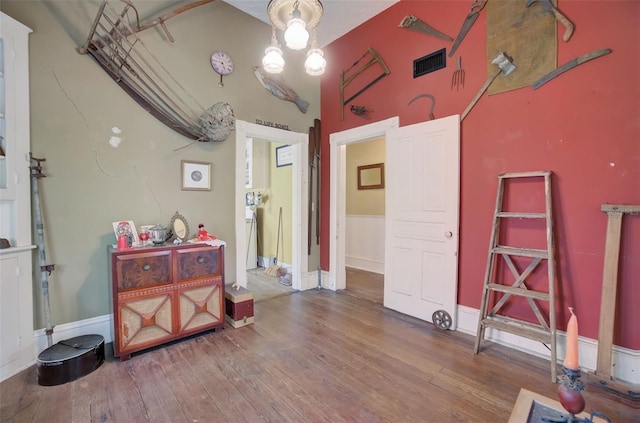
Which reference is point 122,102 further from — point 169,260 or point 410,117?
point 410,117

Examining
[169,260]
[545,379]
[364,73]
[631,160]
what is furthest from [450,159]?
[169,260]

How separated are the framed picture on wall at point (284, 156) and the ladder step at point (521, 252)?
3.25 meters

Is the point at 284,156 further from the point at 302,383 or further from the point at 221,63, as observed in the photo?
the point at 302,383

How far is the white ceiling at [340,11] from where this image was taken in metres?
3.37

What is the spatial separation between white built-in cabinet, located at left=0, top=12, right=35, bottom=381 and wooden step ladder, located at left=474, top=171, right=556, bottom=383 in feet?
12.0

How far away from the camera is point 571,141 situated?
7.45 ft

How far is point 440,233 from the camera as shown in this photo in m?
3.00

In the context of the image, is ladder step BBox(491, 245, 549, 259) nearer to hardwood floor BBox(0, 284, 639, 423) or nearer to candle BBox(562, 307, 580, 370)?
hardwood floor BBox(0, 284, 639, 423)

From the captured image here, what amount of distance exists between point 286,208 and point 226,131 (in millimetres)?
2081

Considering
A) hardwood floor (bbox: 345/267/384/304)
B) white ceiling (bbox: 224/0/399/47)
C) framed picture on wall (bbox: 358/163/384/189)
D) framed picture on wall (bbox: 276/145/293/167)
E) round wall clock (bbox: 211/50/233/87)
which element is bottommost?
hardwood floor (bbox: 345/267/384/304)

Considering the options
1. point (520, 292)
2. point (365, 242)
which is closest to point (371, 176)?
point (365, 242)

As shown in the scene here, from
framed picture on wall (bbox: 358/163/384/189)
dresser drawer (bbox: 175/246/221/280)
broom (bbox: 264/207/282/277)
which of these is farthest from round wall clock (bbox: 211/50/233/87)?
framed picture on wall (bbox: 358/163/384/189)

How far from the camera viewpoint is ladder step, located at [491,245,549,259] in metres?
2.33

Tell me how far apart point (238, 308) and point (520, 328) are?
2.58m
